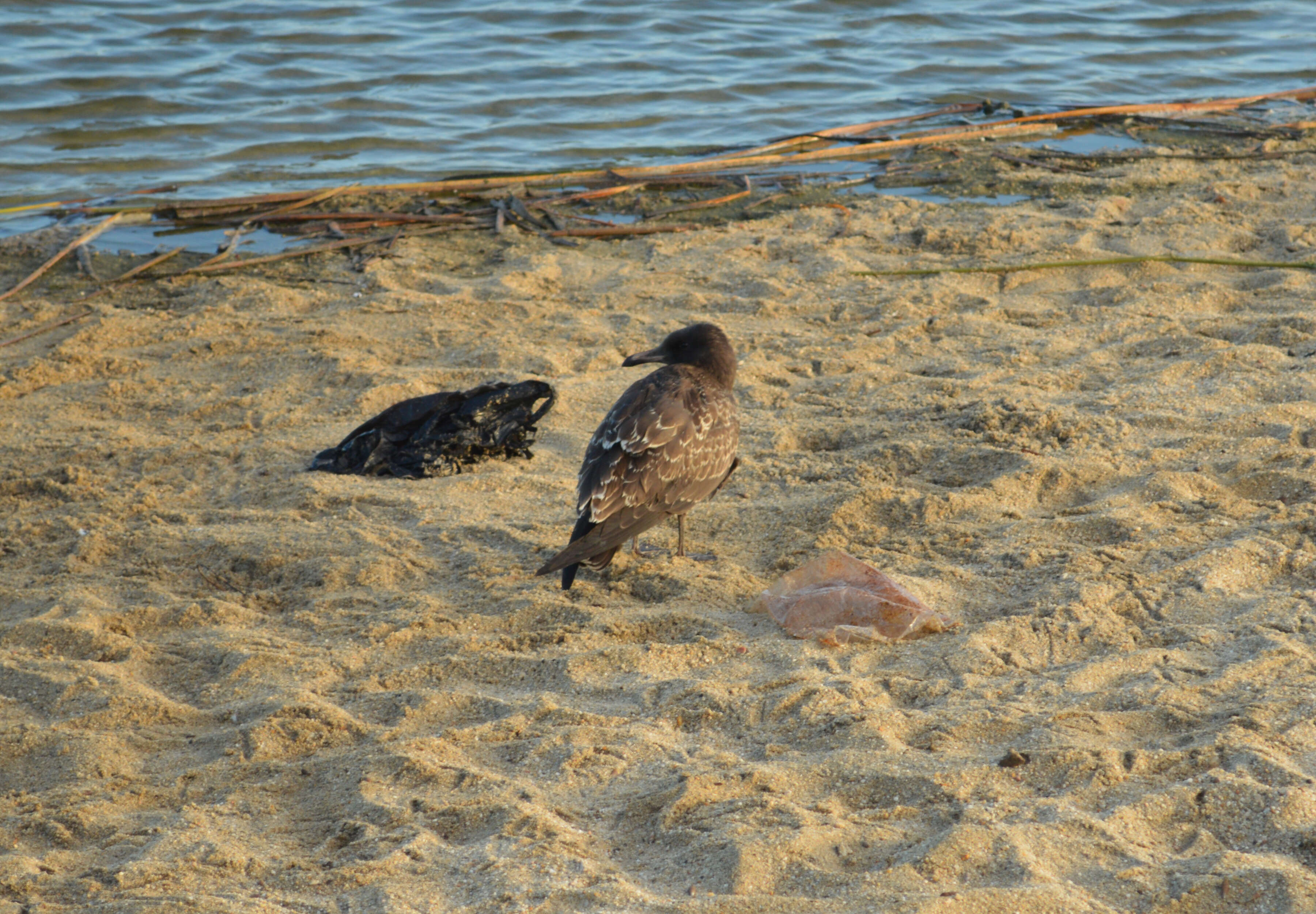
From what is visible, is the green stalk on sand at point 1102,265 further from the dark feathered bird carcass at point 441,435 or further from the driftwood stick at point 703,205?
the dark feathered bird carcass at point 441,435

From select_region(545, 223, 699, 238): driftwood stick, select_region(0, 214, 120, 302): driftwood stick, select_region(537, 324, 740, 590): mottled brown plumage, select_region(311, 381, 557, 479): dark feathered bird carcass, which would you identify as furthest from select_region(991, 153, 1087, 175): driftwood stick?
select_region(0, 214, 120, 302): driftwood stick

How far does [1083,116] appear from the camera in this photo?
10.2m

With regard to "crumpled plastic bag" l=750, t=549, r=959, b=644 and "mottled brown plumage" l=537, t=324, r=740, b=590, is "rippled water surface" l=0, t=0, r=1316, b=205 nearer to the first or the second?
"mottled brown plumage" l=537, t=324, r=740, b=590

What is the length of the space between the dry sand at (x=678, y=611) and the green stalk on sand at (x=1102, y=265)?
1.9 inches

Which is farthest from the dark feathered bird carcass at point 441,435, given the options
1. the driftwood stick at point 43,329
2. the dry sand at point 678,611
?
the driftwood stick at point 43,329

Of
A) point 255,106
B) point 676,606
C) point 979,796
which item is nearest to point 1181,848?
point 979,796

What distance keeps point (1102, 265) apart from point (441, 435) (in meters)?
3.88

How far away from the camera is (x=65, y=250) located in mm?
7422

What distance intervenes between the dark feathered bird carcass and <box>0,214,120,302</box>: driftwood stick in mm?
3034

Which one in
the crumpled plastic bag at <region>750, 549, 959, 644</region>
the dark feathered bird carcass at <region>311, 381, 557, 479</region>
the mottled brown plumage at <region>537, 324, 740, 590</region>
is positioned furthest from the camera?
the dark feathered bird carcass at <region>311, 381, 557, 479</region>

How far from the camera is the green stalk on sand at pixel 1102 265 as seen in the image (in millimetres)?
6570

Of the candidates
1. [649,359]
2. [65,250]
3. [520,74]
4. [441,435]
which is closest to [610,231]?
[649,359]

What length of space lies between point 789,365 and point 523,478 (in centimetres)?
156

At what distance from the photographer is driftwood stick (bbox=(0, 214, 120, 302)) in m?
6.94
